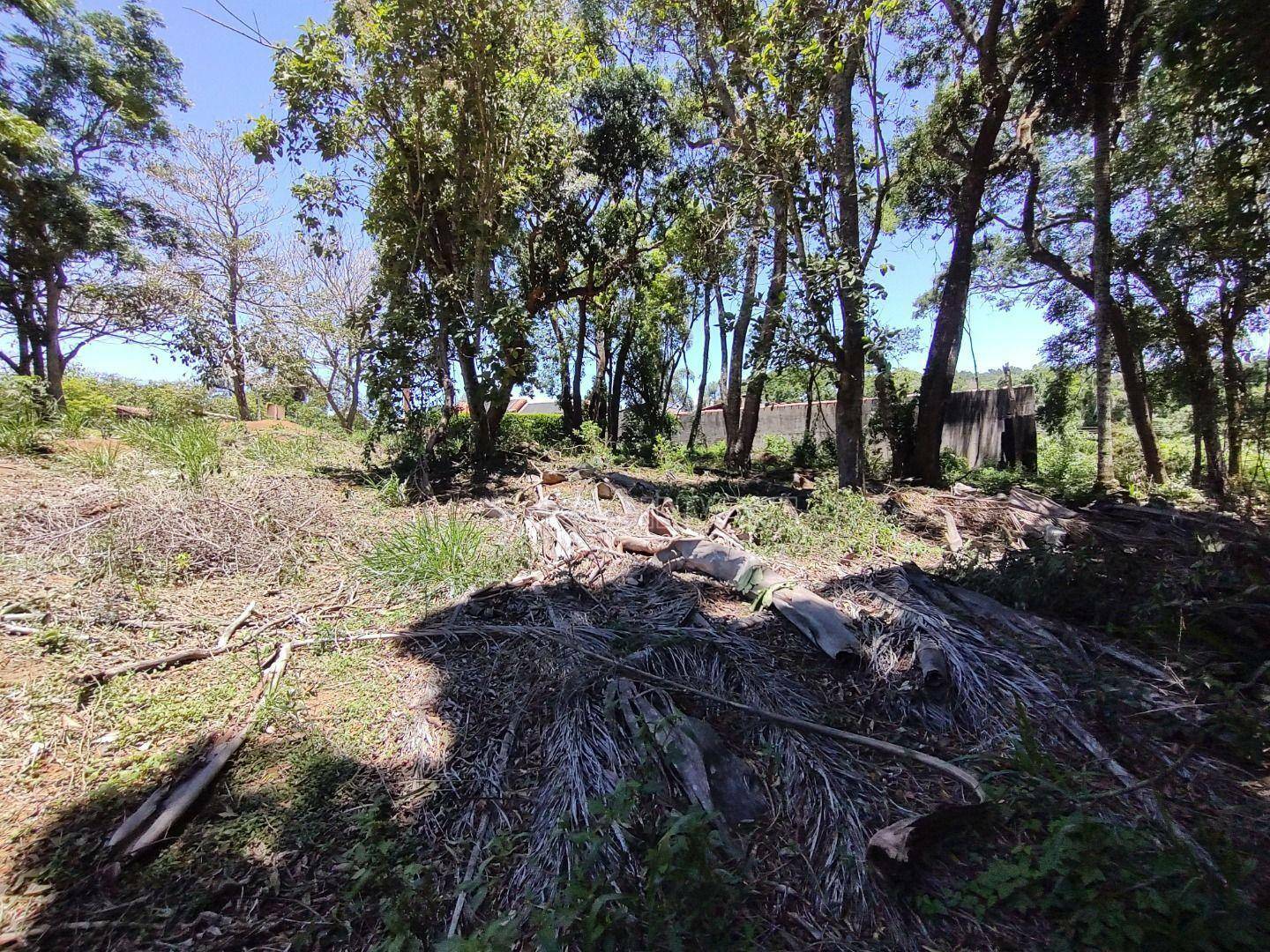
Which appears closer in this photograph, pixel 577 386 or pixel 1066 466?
pixel 1066 466

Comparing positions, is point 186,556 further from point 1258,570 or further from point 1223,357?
point 1223,357

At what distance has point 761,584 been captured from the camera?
3562mm

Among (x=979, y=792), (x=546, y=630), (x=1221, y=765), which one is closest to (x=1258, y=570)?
(x=1221, y=765)

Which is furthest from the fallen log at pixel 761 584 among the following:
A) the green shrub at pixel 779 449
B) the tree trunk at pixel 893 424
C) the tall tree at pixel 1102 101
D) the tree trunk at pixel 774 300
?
the green shrub at pixel 779 449

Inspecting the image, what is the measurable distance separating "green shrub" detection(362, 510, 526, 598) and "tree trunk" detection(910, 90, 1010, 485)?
6905mm

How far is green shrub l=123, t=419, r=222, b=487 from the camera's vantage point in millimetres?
4578

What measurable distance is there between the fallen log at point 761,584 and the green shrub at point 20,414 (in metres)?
5.79

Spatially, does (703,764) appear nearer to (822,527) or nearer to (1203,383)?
(822,527)

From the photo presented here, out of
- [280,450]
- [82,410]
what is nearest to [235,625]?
[280,450]

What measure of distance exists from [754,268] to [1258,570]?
796 cm

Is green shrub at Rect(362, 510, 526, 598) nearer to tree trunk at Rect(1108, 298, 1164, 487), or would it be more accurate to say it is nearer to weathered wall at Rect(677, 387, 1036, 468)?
weathered wall at Rect(677, 387, 1036, 468)

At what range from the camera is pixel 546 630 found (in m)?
3.11

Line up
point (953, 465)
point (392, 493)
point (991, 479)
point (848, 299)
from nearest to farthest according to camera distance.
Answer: point (392, 493) → point (848, 299) → point (991, 479) → point (953, 465)

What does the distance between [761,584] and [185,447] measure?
4996mm
